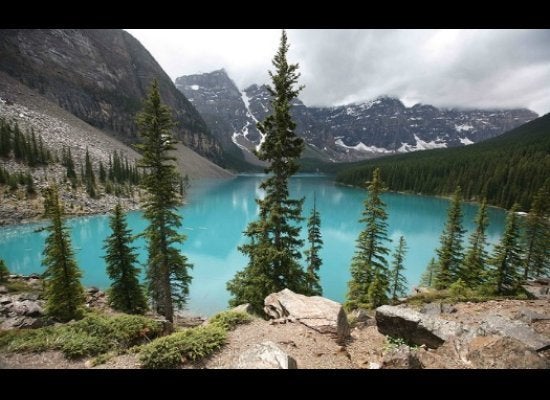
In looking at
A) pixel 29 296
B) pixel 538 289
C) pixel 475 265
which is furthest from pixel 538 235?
pixel 29 296

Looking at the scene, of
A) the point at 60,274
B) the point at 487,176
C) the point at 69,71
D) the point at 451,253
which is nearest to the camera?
the point at 60,274

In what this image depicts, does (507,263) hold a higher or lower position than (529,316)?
lower

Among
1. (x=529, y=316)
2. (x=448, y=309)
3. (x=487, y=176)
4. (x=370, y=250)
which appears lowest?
(x=448, y=309)

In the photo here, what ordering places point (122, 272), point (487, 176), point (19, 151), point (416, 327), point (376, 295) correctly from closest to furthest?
point (416, 327) → point (376, 295) → point (122, 272) → point (19, 151) → point (487, 176)

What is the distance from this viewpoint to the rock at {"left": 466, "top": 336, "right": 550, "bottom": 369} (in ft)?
21.1

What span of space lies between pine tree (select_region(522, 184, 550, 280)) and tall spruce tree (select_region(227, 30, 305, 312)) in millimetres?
27021

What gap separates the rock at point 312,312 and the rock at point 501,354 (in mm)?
3575

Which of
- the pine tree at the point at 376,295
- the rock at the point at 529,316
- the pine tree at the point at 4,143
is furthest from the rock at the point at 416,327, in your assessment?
the pine tree at the point at 4,143

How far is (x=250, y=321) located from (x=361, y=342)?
3.92 m

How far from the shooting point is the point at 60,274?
57.1 ft

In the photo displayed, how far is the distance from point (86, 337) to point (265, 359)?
5867 mm

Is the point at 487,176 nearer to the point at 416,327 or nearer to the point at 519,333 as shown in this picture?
the point at 519,333
